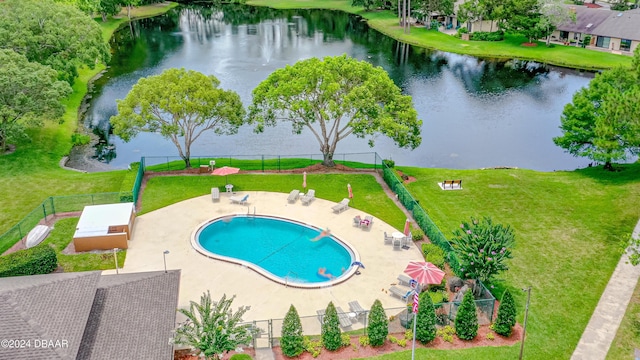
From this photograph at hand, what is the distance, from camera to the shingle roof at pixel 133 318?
966 inches

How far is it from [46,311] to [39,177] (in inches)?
1161

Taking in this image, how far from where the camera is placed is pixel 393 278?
3584 centimetres

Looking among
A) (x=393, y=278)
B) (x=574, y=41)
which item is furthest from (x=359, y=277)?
(x=574, y=41)

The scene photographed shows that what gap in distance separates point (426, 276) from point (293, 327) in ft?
27.4

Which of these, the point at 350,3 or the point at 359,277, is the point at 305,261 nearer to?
the point at 359,277

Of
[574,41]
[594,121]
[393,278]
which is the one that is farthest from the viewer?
[574,41]

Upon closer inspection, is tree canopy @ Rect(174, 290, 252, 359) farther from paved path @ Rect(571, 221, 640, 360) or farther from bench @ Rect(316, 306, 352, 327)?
paved path @ Rect(571, 221, 640, 360)

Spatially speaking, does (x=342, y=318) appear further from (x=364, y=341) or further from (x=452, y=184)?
(x=452, y=184)

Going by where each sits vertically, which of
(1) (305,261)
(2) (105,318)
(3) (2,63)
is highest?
(3) (2,63)

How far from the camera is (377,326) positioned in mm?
29609

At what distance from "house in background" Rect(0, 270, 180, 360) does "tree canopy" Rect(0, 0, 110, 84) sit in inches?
1626

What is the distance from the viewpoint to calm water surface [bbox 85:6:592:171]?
60625 millimetres

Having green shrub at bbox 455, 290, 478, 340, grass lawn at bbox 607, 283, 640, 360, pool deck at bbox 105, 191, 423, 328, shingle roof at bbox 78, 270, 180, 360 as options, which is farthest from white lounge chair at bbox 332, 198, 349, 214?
grass lawn at bbox 607, 283, 640, 360

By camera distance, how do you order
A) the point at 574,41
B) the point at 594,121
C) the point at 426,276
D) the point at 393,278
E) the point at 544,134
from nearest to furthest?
the point at 426,276 < the point at 393,278 < the point at 594,121 < the point at 544,134 < the point at 574,41
